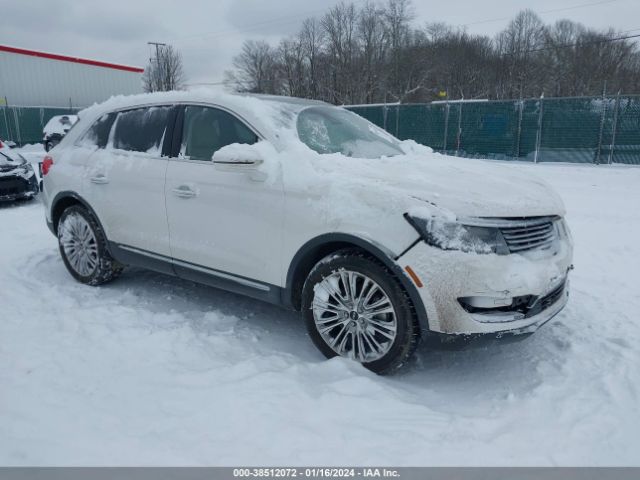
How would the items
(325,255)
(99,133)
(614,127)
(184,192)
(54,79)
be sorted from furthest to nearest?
(54,79), (614,127), (99,133), (184,192), (325,255)

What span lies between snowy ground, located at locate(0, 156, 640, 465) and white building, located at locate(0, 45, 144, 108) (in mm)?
35105

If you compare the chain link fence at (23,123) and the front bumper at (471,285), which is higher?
the chain link fence at (23,123)

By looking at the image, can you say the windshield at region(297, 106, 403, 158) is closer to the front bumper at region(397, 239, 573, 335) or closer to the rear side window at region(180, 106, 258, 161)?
the rear side window at region(180, 106, 258, 161)

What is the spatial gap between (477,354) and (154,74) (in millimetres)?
73497

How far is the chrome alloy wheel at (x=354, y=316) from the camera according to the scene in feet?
9.90

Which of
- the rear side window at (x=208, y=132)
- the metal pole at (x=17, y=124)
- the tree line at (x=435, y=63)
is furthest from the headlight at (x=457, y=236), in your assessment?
the tree line at (x=435, y=63)

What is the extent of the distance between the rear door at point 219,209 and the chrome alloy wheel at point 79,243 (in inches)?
49.2

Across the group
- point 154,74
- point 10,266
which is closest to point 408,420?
point 10,266

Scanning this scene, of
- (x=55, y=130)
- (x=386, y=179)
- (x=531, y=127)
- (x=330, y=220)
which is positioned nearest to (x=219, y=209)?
(x=330, y=220)

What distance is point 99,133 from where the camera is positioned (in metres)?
4.76

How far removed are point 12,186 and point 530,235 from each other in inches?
364

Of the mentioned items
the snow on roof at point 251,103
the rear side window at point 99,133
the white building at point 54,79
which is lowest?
the rear side window at point 99,133

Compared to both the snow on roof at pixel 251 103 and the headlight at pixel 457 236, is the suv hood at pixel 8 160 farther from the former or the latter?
the headlight at pixel 457 236
